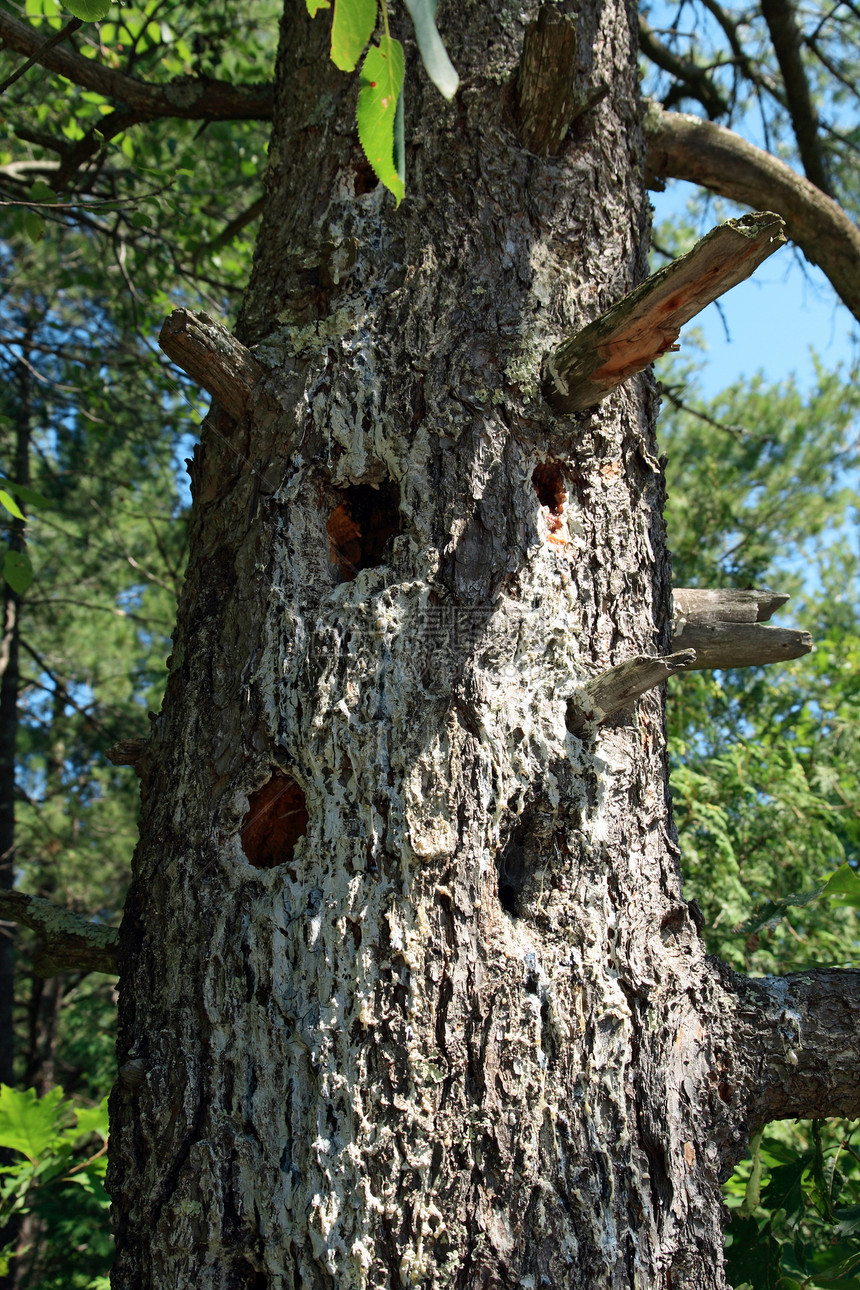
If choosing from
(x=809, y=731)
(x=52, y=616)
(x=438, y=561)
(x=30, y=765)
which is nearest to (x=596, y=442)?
(x=438, y=561)

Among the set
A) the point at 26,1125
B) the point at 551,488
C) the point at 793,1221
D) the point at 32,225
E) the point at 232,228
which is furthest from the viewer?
the point at 232,228

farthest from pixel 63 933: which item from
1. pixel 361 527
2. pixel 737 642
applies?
pixel 737 642

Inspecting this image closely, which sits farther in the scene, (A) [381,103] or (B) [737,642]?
(B) [737,642]

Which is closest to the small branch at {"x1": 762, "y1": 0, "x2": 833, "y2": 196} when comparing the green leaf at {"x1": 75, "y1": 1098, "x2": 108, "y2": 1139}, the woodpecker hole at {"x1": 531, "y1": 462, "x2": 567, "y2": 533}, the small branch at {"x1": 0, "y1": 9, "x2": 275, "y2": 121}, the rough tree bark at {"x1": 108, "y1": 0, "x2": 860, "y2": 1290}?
the small branch at {"x1": 0, "y1": 9, "x2": 275, "y2": 121}

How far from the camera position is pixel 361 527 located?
5.86 ft

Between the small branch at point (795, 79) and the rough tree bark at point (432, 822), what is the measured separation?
204 centimetres

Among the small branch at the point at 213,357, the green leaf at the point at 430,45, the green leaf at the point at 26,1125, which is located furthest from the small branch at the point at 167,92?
the green leaf at the point at 26,1125

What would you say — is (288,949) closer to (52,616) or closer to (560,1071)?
(560,1071)

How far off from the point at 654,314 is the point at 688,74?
2941 millimetres

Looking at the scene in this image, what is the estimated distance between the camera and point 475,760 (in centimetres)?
148

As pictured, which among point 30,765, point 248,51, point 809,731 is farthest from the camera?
point 30,765

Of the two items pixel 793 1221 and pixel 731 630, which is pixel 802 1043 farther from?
pixel 731 630

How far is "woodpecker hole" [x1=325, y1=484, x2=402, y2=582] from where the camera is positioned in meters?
1.75

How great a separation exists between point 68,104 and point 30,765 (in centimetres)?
883
